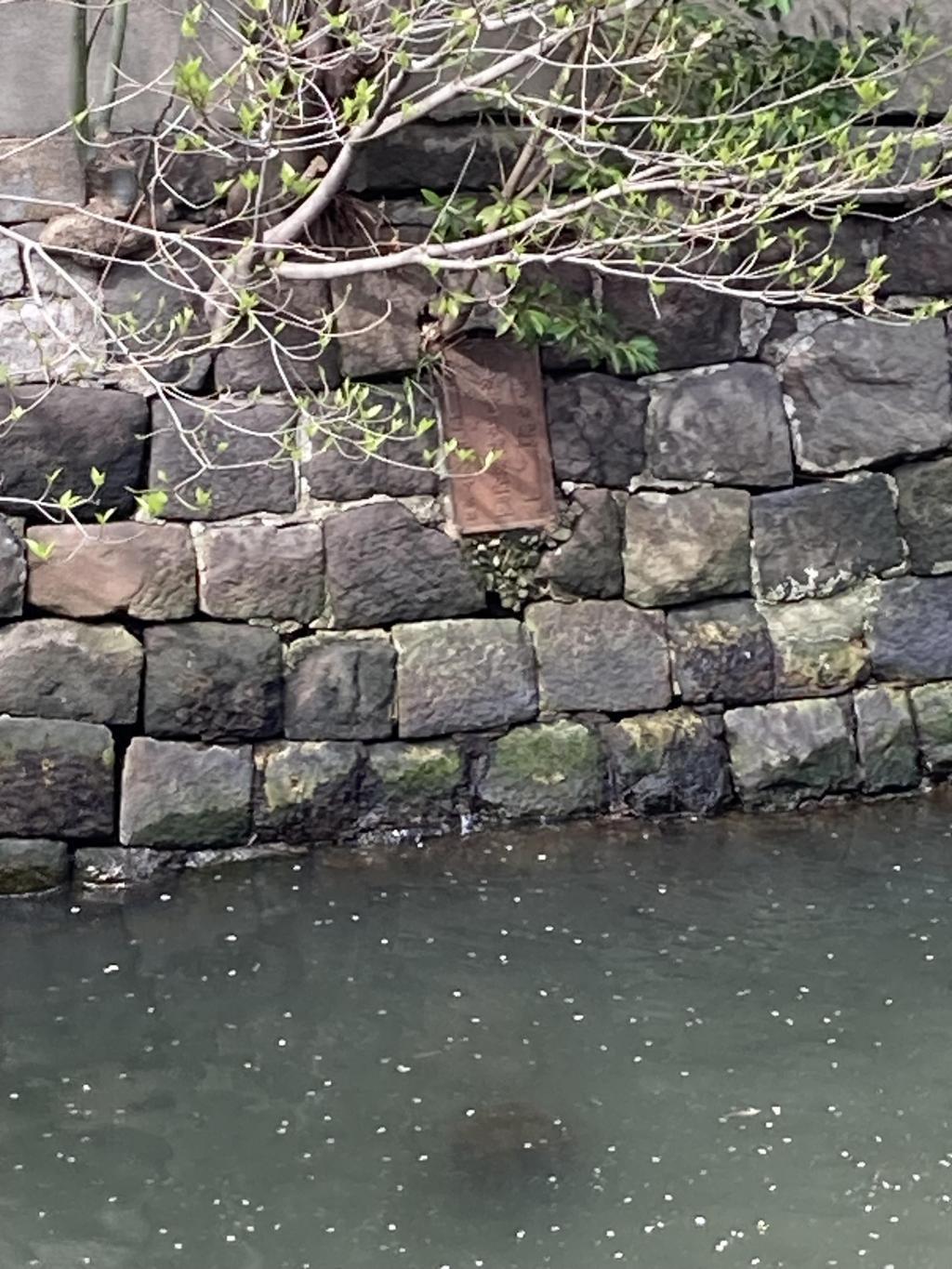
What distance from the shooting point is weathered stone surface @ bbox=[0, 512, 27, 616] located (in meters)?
3.78

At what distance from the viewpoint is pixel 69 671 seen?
3.83 m

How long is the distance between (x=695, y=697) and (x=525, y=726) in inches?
17.8

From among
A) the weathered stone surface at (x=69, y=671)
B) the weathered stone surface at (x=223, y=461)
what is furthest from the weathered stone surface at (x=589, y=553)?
A: the weathered stone surface at (x=69, y=671)

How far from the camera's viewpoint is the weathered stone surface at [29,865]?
378 centimetres

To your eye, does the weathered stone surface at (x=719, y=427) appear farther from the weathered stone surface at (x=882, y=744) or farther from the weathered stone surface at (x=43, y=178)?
the weathered stone surface at (x=43, y=178)

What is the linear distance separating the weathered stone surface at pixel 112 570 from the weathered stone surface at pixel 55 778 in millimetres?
289

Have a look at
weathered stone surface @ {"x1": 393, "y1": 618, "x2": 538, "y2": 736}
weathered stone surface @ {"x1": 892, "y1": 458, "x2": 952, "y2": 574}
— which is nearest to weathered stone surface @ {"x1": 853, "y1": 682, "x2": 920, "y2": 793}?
weathered stone surface @ {"x1": 892, "y1": 458, "x2": 952, "y2": 574}

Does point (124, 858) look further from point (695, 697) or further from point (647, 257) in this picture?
point (647, 257)

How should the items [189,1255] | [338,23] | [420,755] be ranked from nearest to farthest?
[189,1255]
[338,23]
[420,755]

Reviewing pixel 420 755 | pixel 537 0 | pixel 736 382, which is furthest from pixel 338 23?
pixel 420 755

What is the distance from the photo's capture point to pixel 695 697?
164 inches

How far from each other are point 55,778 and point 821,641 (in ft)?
6.48

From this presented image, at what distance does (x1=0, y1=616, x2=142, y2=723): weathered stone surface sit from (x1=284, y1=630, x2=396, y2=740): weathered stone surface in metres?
0.39

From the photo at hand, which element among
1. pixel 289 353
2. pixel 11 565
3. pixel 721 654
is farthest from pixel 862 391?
pixel 11 565
